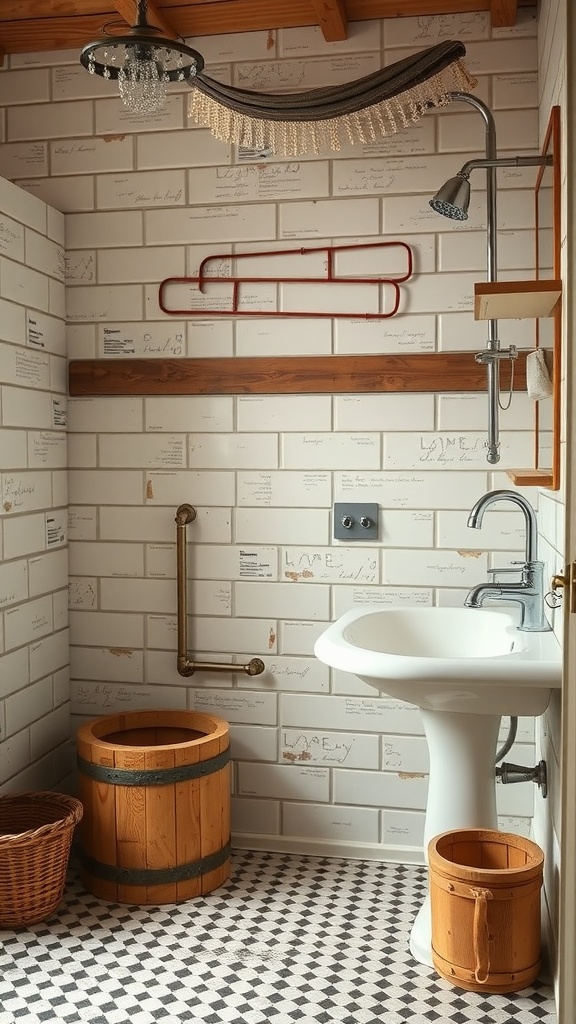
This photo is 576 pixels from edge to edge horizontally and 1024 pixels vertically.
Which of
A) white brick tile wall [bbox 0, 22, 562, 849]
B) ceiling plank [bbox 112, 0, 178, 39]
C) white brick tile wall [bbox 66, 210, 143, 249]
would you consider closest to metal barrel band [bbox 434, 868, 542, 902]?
A: white brick tile wall [bbox 0, 22, 562, 849]

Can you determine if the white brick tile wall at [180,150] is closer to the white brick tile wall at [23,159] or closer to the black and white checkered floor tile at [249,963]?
the white brick tile wall at [23,159]

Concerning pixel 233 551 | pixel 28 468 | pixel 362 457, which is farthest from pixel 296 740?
pixel 28 468

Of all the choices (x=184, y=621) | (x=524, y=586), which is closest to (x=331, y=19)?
(x=524, y=586)

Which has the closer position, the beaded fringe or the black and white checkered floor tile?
the black and white checkered floor tile

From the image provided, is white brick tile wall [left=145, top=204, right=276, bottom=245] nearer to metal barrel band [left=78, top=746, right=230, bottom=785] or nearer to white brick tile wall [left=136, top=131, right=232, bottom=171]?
white brick tile wall [left=136, top=131, right=232, bottom=171]

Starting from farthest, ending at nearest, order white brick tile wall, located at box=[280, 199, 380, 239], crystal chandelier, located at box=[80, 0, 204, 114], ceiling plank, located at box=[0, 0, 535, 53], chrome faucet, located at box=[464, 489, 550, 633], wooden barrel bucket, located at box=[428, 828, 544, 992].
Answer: white brick tile wall, located at box=[280, 199, 380, 239] → ceiling plank, located at box=[0, 0, 535, 53] → chrome faucet, located at box=[464, 489, 550, 633] → wooden barrel bucket, located at box=[428, 828, 544, 992] → crystal chandelier, located at box=[80, 0, 204, 114]

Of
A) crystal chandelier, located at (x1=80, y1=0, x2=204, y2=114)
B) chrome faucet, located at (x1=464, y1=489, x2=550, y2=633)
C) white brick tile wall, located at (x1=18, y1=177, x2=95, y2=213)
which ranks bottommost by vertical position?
chrome faucet, located at (x1=464, y1=489, x2=550, y2=633)

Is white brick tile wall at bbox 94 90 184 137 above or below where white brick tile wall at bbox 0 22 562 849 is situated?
above

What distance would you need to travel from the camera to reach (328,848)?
3117 millimetres

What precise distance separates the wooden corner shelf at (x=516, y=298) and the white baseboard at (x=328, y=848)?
1.68 m

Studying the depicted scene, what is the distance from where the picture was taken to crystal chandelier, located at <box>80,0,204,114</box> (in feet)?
6.52

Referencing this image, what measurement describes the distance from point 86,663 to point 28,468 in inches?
28.1

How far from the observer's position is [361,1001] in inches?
89.0

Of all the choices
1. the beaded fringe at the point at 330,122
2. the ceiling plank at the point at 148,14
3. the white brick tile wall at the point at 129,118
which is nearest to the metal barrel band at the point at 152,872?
the beaded fringe at the point at 330,122
